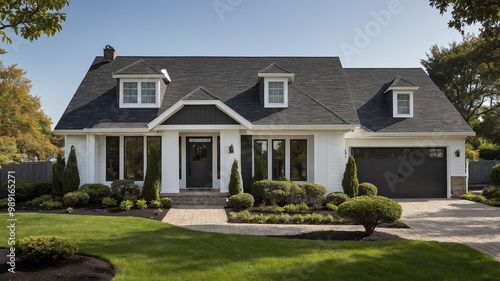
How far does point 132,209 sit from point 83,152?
4.41 metres

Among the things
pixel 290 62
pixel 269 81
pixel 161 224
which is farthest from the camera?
pixel 290 62

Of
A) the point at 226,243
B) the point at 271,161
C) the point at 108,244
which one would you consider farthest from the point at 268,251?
the point at 271,161

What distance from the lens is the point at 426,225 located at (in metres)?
10.2

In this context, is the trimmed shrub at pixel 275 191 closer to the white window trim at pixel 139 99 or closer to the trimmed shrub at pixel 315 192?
the trimmed shrub at pixel 315 192

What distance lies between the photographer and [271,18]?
44.9 feet

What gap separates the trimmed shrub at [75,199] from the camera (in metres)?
12.4

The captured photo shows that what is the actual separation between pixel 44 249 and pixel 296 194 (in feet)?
31.9

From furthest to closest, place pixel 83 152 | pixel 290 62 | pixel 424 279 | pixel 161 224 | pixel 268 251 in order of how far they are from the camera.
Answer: pixel 290 62
pixel 83 152
pixel 161 224
pixel 268 251
pixel 424 279

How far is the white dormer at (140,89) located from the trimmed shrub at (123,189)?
382 cm

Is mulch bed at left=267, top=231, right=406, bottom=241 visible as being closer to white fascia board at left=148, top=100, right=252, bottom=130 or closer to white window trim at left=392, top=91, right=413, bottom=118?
→ white fascia board at left=148, top=100, right=252, bottom=130

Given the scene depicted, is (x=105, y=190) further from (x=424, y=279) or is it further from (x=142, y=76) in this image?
(x=424, y=279)

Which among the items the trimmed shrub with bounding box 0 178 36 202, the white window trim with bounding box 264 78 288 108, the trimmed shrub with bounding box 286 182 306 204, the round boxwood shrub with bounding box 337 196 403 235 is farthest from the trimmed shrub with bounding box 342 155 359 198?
the trimmed shrub with bounding box 0 178 36 202

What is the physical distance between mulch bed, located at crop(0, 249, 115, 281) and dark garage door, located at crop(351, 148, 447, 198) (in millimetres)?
13156

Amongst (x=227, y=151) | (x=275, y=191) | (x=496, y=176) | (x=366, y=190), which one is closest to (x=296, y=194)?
(x=275, y=191)
